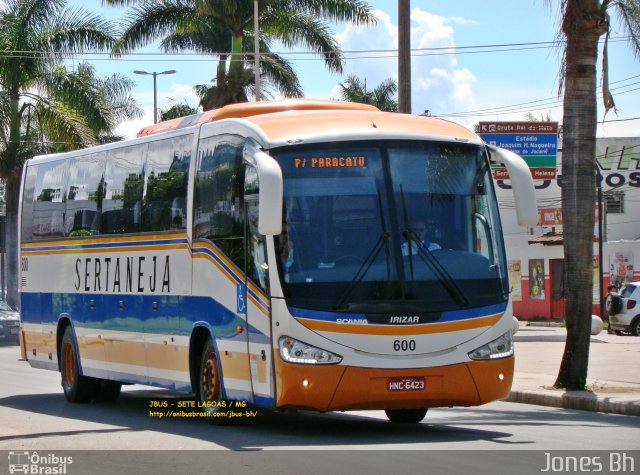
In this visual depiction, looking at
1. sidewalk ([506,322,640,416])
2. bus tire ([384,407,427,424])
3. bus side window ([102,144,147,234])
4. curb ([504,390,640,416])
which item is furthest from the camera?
sidewalk ([506,322,640,416])

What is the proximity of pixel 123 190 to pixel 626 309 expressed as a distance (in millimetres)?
24718

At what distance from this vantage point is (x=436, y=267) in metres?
12.3

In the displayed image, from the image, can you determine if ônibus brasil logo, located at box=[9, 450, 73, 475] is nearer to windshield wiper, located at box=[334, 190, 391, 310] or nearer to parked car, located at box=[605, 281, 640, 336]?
windshield wiper, located at box=[334, 190, 391, 310]

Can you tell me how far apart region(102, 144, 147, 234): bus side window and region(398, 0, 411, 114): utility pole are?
21.9ft

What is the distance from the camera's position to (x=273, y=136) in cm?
1257

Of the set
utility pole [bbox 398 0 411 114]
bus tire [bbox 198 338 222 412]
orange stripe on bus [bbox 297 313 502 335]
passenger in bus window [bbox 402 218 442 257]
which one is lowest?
bus tire [bbox 198 338 222 412]

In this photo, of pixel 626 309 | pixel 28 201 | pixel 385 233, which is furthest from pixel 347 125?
pixel 626 309

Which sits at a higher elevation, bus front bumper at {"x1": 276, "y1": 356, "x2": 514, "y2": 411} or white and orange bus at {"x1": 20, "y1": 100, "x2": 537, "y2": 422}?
white and orange bus at {"x1": 20, "y1": 100, "x2": 537, "y2": 422}

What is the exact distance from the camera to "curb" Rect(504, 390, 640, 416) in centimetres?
1571

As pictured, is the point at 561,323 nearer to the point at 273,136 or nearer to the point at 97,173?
the point at 97,173

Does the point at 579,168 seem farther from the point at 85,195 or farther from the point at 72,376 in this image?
the point at 72,376

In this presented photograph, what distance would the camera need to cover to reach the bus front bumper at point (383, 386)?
1179cm

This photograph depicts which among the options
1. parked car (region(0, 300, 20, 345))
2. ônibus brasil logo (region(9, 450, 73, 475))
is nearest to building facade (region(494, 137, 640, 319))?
parked car (region(0, 300, 20, 345))

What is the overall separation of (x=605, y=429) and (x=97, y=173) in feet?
26.4
